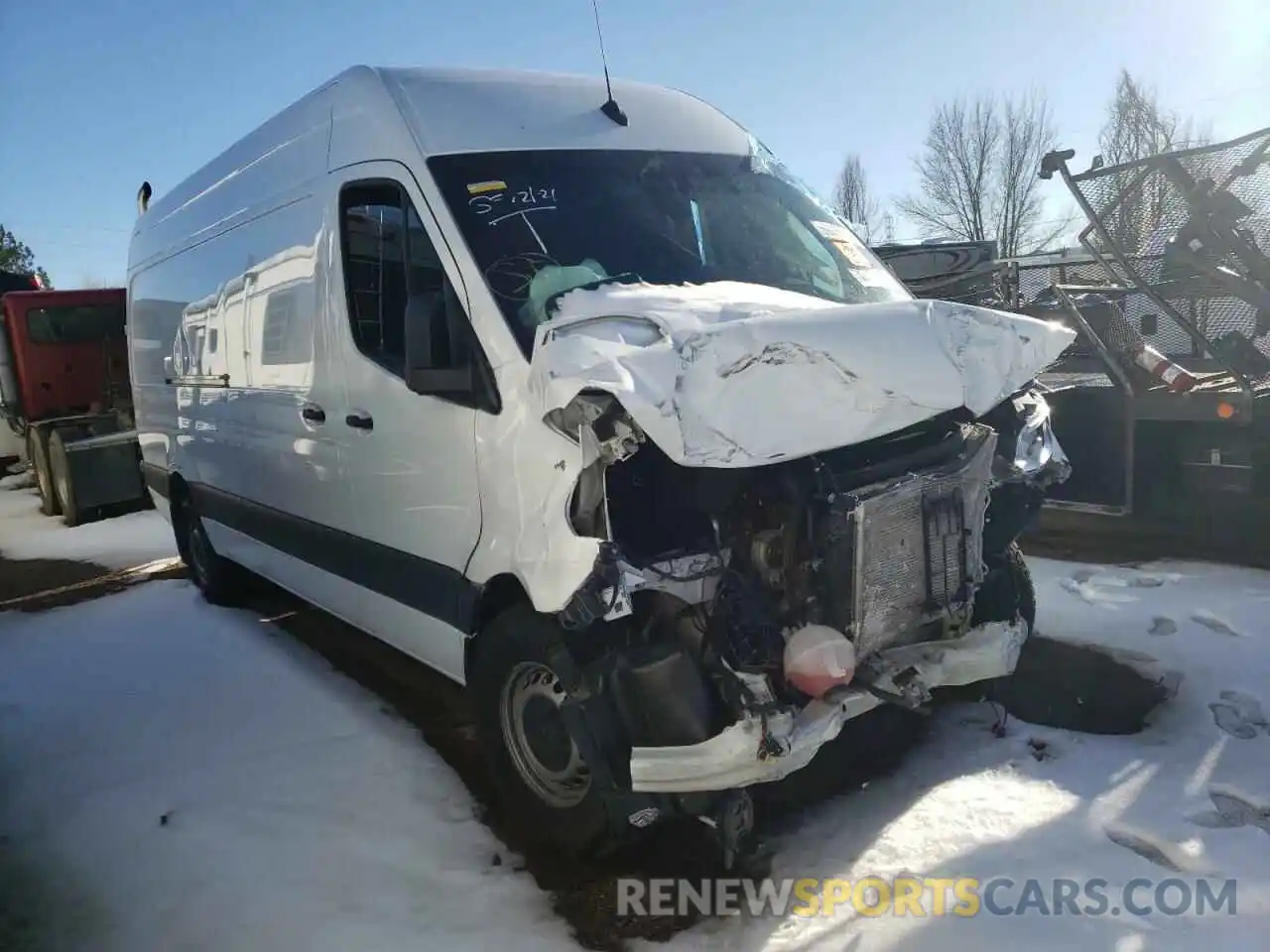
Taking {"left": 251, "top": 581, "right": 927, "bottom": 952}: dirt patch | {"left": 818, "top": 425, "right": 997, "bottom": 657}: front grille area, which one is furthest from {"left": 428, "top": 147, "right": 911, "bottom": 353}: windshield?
{"left": 251, "top": 581, "right": 927, "bottom": 952}: dirt patch

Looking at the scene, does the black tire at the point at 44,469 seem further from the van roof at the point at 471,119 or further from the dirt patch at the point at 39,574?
the van roof at the point at 471,119

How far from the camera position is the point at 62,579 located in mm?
8344

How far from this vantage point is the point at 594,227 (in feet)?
12.0

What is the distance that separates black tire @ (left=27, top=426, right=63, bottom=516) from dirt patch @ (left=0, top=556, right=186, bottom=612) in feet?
9.98

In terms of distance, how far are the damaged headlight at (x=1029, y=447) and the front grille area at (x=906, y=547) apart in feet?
0.68

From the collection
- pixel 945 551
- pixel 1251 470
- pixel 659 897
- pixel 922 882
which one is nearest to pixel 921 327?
pixel 945 551

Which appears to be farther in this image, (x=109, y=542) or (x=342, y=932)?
(x=109, y=542)

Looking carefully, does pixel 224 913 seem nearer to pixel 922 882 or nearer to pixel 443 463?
pixel 443 463

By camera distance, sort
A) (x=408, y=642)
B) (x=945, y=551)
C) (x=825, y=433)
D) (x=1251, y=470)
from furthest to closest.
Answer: (x=1251, y=470)
(x=408, y=642)
(x=945, y=551)
(x=825, y=433)

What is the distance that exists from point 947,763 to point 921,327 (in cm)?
181

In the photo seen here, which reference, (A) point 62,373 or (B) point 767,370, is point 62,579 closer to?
(A) point 62,373

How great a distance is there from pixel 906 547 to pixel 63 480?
439 inches

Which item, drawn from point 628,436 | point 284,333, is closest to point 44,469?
point 284,333

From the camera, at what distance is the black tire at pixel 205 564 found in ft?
21.9
